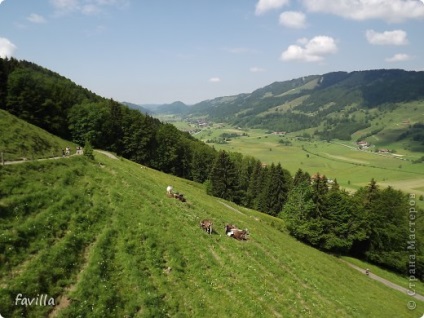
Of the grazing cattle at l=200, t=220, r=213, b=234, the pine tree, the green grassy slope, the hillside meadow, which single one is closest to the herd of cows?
the grazing cattle at l=200, t=220, r=213, b=234

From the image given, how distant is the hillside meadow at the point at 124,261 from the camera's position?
59.1 ft

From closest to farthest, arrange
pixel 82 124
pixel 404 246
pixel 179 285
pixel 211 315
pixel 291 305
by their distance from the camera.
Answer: pixel 211 315, pixel 179 285, pixel 291 305, pixel 404 246, pixel 82 124

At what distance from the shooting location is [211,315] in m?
19.8

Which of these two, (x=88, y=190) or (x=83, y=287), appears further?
(x=88, y=190)

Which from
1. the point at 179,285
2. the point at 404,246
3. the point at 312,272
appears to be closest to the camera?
the point at 179,285

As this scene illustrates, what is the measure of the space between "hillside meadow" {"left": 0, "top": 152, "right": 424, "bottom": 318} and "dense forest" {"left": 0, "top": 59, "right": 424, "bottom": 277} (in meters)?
38.7

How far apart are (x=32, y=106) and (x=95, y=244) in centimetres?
7425

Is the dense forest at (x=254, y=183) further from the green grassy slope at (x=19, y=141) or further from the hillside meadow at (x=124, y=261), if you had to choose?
the green grassy slope at (x=19, y=141)

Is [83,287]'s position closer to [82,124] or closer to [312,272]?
[312,272]

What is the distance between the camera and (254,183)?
124m

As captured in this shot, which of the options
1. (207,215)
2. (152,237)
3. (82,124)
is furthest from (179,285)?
(82,124)

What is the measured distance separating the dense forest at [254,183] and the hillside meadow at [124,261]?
38.7 m

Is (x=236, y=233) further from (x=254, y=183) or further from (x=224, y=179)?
(x=254, y=183)

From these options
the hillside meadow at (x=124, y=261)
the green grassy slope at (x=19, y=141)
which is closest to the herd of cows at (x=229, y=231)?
the hillside meadow at (x=124, y=261)
